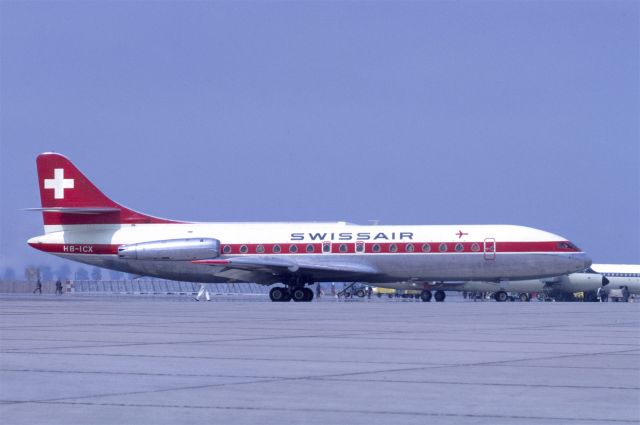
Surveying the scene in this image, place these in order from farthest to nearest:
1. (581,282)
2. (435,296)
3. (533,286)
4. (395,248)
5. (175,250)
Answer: (581,282)
(533,286)
(435,296)
(175,250)
(395,248)

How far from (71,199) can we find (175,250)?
581cm

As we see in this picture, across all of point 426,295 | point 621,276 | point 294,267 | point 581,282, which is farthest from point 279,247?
point 621,276

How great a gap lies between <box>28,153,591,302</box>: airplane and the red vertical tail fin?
4cm

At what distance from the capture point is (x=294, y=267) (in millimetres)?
48594

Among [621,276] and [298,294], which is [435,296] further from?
[298,294]

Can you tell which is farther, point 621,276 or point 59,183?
point 621,276

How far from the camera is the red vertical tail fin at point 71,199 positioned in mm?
52062

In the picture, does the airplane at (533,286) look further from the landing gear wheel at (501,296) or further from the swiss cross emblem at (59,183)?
the swiss cross emblem at (59,183)
